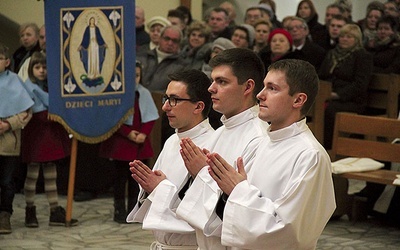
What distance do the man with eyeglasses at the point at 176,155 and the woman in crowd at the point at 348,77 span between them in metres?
4.66

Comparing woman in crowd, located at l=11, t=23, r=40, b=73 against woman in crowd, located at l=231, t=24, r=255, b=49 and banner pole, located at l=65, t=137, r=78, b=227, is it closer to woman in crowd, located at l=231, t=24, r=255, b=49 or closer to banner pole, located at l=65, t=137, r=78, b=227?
banner pole, located at l=65, t=137, r=78, b=227

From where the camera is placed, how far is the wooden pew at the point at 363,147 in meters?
7.72

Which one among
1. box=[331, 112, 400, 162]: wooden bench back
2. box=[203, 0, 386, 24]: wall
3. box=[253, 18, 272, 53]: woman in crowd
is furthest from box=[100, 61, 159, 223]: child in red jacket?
box=[203, 0, 386, 24]: wall

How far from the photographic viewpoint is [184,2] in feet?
44.0

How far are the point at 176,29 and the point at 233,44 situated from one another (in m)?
0.62

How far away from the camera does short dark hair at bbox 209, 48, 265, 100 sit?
4422 mm

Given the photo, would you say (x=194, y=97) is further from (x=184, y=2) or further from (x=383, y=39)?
(x=184, y=2)

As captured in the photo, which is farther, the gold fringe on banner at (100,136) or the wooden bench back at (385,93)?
the wooden bench back at (385,93)

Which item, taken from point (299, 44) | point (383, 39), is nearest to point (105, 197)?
point (299, 44)

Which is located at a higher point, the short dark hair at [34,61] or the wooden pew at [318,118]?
the short dark hair at [34,61]

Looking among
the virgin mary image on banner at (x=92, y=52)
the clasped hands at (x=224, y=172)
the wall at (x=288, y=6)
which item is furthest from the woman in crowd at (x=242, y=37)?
the clasped hands at (x=224, y=172)

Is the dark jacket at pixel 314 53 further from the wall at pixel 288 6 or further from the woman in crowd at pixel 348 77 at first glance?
the wall at pixel 288 6

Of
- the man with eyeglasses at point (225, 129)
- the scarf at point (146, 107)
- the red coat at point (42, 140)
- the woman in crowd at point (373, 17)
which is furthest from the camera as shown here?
the woman in crowd at point (373, 17)

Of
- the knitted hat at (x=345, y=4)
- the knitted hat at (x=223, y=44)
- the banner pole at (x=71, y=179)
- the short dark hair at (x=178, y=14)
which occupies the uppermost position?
the knitted hat at (x=345, y=4)
